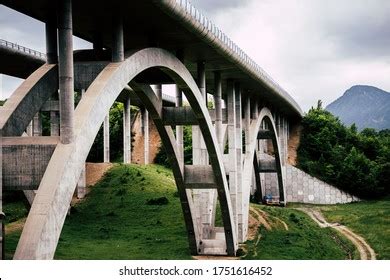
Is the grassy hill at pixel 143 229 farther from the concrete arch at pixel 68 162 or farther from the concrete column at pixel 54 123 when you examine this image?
the concrete arch at pixel 68 162

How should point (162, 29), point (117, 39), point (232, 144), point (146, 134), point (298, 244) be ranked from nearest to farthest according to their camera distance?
1. point (117, 39)
2. point (162, 29)
3. point (232, 144)
4. point (298, 244)
5. point (146, 134)

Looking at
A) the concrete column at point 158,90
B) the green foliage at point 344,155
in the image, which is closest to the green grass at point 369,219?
the green foliage at point 344,155

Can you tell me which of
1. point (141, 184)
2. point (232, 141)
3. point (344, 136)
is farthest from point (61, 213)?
point (344, 136)

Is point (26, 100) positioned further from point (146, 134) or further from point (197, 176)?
point (146, 134)

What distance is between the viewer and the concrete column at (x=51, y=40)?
20.8 meters

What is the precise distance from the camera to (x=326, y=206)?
232ft

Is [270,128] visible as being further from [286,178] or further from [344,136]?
[344,136]

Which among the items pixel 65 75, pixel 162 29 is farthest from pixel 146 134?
pixel 65 75

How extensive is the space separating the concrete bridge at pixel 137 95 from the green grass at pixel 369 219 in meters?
9.27

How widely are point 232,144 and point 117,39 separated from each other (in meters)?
19.3

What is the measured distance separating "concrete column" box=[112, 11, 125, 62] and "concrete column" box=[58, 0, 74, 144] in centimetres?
359

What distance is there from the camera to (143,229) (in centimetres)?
4622
